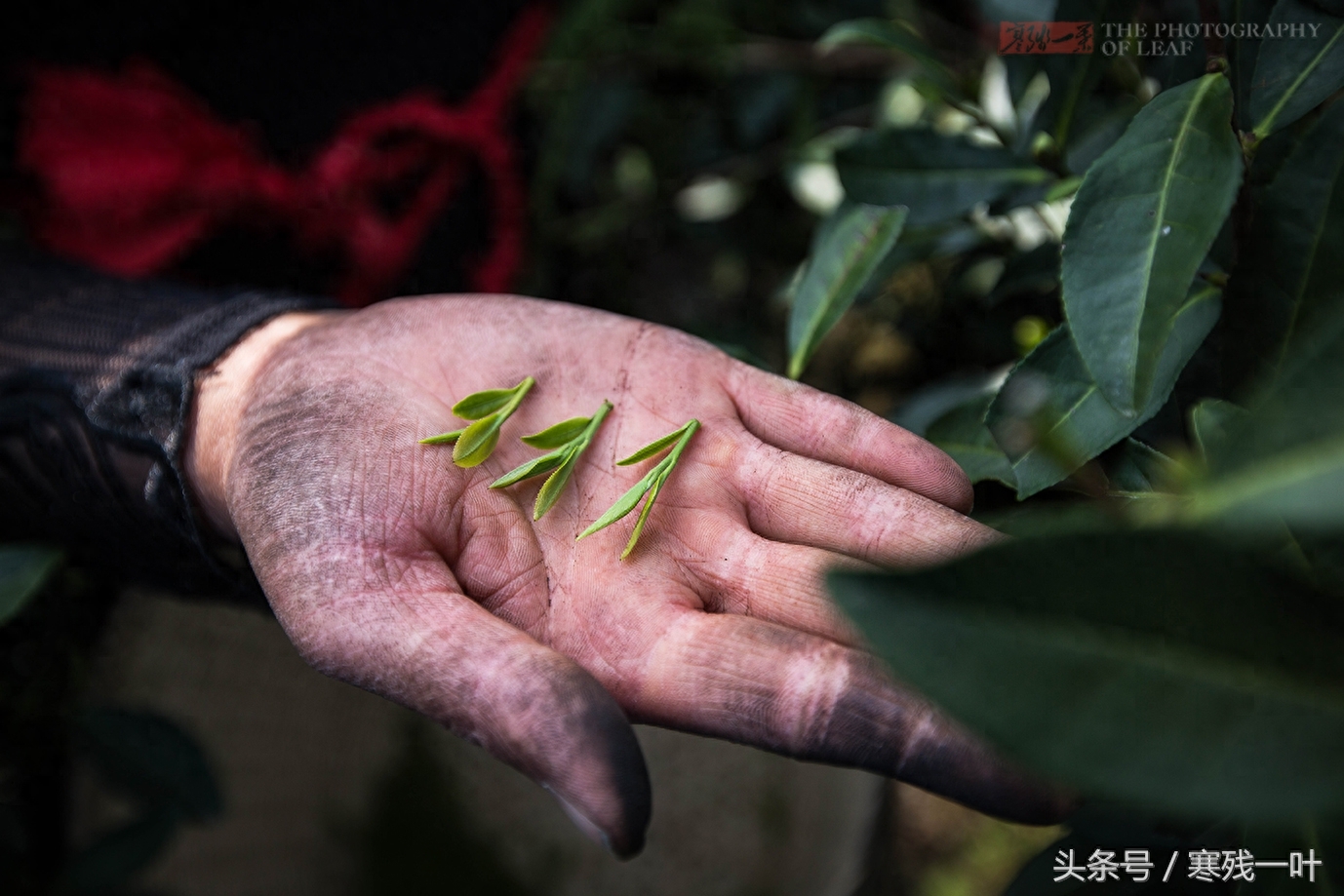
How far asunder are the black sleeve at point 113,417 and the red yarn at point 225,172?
18 cm

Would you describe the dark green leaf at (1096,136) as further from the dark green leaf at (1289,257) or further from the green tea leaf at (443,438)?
the green tea leaf at (443,438)

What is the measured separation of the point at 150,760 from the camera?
3.31ft

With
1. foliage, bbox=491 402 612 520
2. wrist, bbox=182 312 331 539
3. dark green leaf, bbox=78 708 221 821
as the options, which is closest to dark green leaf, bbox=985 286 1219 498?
foliage, bbox=491 402 612 520

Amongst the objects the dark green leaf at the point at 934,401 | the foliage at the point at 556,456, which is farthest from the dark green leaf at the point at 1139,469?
the foliage at the point at 556,456

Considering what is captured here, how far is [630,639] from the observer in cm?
69

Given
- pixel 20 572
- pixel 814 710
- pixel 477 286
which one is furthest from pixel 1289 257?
pixel 477 286

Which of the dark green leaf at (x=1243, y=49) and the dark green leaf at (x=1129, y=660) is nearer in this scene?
the dark green leaf at (x=1129, y=660)

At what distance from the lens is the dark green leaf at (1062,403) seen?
2.12ft

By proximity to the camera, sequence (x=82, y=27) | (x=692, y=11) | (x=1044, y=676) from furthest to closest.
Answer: (x=692, y=11), (x=82, y=27), (x=1044, y=676)

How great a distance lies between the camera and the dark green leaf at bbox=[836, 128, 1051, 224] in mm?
839

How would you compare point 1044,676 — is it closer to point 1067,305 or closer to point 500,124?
point 1067,305

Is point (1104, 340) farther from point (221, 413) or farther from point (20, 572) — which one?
point (20, 572)

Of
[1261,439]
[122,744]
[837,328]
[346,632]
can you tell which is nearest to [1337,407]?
[1261,439]

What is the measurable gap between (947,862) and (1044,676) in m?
1.45
